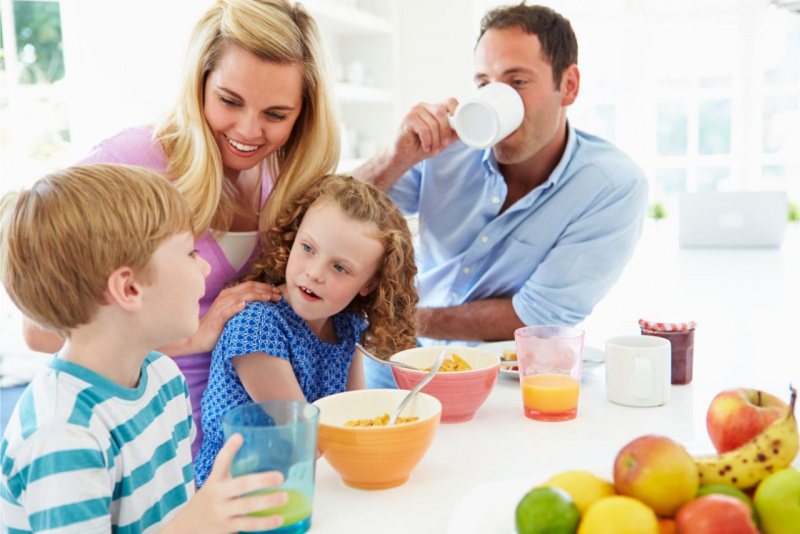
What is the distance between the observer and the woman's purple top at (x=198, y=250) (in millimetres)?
1466

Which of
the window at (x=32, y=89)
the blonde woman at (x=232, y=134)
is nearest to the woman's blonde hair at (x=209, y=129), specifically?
the blonde woman at (x=232, y=134)

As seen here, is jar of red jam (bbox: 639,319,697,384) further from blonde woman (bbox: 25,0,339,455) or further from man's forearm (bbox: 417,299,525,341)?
blonde woman (bbox: 25,0,339,455)

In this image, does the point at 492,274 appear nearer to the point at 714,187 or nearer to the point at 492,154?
the point at 492,154

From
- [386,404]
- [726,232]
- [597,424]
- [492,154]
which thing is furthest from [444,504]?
[726,232]

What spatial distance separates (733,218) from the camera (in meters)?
3.90

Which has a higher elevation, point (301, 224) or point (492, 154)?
point (492, 154)

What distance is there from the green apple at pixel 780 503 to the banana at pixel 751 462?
2.0 inches

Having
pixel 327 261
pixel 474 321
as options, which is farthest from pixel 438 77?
pixel 327 261

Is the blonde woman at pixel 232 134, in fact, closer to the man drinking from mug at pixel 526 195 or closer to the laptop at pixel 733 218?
the man drinking from mug at pixel 526 195

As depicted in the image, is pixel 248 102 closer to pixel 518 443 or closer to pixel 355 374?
pixel 355 374

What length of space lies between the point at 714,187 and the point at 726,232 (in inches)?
80.7

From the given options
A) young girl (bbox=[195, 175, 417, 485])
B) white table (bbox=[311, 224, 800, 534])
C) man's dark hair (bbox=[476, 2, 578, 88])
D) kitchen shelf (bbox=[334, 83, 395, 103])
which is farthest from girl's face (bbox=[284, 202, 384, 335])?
kitchen shelf (bbox=[334, 83, 395, 103])

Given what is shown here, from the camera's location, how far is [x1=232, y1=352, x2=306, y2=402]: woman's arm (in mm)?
1309

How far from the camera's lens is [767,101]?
5625mm
